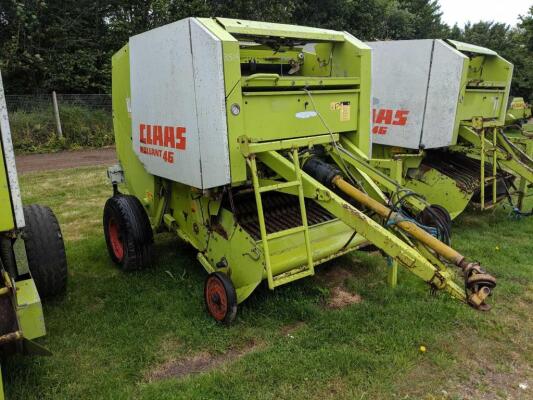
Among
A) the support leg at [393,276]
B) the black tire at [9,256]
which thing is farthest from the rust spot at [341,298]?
the black tire at [9,256]

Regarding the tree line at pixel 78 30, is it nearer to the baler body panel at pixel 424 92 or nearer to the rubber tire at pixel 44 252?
the baler body panel at pixel 424 92

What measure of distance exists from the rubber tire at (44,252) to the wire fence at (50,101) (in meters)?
9.57

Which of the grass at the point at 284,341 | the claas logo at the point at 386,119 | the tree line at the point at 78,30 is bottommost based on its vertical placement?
the grass at the point at 284,341

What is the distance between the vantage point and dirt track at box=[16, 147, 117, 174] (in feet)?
Result: 32.1

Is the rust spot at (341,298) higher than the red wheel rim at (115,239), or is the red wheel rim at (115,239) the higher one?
the red wheel rim at (115,239)

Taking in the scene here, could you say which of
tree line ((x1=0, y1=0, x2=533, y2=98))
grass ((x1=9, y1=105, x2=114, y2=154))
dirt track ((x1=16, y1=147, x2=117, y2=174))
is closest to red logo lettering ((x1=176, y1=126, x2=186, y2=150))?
dirt track ((x1=16, y1=147, x2=117, y2=174))

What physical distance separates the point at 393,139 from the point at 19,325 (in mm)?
4732

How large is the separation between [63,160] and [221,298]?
8.64m

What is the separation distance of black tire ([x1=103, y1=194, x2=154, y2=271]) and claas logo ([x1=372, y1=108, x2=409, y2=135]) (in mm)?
3283

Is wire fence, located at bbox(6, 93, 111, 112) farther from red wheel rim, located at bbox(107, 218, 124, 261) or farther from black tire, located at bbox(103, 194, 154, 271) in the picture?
black tire, located at bbox(103, 194, 154, 271)

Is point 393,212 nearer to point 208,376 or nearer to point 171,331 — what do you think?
point 208,376

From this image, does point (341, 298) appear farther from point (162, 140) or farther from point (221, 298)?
point (162, 140)

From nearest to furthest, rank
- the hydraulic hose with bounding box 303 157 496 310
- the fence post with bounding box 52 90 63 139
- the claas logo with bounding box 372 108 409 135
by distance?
the hydraulic hose with bounding box 303 157 496 310
the claas logo with bounding box 372 108 409 135
the fence post with bounding box 52 90 63 139

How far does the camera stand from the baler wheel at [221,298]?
330 cm
